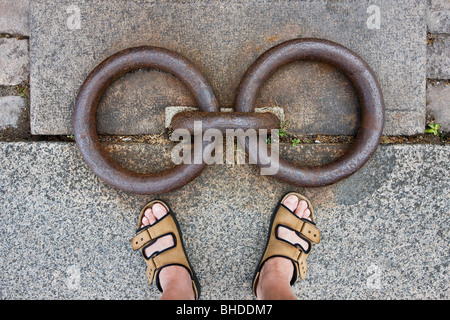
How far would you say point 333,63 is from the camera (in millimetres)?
1553

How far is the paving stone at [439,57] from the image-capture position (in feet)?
6.08

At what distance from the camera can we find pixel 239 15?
1802mm

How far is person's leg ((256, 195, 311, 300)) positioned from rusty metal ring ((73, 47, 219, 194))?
66cm

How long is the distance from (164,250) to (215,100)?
916mm

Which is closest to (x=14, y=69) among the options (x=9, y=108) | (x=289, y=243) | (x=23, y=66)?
(x=23, y=66)

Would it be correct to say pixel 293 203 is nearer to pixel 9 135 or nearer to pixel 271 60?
pixel 271 60

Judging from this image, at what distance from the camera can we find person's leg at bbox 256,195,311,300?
63.8 inches

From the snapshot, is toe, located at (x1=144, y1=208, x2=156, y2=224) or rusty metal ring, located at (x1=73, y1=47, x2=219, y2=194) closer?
rusty metal ring, located at (x1=73, y1=47, x2=219, y2=194)

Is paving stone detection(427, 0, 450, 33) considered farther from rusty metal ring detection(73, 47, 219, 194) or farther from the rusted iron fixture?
rusty metal ring detection(73, 47, 219, 194)

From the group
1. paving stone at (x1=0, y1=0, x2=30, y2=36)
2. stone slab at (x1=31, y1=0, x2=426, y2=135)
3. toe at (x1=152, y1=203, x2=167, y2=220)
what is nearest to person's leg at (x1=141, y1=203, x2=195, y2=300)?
toe at (x1=152, y1=203, x2=167, y2=220)

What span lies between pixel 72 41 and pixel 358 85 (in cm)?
160

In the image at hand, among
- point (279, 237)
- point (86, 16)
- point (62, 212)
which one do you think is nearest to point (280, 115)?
point (279, 237)

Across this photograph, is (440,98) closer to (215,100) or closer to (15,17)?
(215,100)

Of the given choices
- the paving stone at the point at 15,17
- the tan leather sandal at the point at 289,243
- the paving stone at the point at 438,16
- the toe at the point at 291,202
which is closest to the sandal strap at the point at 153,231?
the tan leather sandal at the point at 289,243
